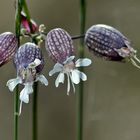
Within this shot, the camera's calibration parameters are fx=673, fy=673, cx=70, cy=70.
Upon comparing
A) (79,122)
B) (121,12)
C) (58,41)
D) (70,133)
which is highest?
(58,41)

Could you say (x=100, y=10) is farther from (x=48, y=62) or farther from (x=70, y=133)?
(x=70, y=133)

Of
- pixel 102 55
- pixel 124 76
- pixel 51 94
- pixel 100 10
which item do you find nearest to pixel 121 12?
pixel 100 10

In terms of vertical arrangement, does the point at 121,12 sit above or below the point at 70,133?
above

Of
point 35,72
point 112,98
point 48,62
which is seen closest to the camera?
point 35,72

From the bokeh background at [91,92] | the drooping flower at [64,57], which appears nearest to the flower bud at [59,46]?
the drooping flower at [64,57]

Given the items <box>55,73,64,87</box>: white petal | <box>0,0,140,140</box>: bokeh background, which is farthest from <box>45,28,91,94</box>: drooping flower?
<box>0,0,140,140</box>: bokeh background

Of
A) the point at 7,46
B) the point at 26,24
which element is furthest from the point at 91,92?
the point at 7,46

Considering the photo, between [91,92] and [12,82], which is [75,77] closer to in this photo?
[12,82]
